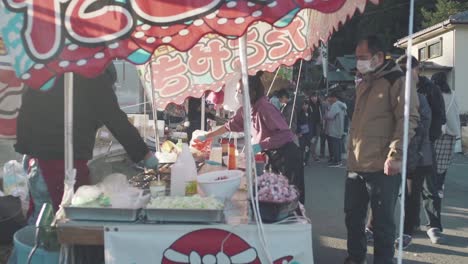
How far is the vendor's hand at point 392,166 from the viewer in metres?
3.37

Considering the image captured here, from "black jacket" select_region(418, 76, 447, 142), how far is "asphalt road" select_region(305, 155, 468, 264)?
114 cm

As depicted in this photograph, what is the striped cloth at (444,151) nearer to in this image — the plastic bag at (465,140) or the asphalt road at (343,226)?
the asphalt road at (343,226)

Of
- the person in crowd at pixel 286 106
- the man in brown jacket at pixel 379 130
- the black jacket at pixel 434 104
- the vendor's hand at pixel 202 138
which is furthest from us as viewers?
the person in crowd at pixel 286 106

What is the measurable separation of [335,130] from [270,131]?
7.02 metres

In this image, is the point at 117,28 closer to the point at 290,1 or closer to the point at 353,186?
the point at 290,1

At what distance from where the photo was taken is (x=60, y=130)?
123 inches

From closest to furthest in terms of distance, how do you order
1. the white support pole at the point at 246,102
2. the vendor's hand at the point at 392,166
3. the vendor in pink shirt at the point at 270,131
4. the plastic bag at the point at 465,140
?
the white support pole at the point at 246,102, the vendor's hand at the point at 392,166, the vendor in pink shirt at the point at 270,131, the plastic bag at the point at 465,140

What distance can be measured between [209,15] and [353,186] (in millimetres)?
2122

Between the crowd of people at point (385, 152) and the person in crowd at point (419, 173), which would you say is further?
the person in crowd at point (419, 173)

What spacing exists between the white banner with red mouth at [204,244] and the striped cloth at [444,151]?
3.22 m

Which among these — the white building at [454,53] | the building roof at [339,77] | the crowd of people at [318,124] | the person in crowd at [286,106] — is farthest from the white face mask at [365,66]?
the building roof at [339,77]

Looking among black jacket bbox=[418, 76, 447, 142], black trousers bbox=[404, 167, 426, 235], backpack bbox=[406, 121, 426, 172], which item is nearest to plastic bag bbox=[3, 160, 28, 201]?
backpack bbox=[406, 121, 426, 172]

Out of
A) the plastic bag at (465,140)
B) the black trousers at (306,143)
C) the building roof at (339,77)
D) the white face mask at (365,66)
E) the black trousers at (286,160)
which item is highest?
the building roof at (339,77)

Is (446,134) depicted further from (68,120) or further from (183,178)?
(68,120)
